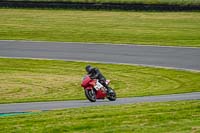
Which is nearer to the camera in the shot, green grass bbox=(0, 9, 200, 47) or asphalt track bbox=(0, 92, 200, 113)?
asphalt track bbox=(0, 92, 200, 113)

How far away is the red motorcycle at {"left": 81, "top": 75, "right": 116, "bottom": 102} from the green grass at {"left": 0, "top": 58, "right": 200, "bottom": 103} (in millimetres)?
1627

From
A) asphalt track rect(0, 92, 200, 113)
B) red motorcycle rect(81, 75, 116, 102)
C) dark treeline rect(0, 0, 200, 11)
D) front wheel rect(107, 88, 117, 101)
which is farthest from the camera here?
dark treeline rect(0, 0, 200, 11)

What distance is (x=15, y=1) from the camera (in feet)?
167

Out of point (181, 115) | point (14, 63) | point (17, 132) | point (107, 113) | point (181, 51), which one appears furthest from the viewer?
point (181, 51)

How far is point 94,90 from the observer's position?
18172 mm

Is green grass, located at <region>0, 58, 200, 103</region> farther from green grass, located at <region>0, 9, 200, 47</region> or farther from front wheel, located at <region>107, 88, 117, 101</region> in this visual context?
green grass, located at <region>0, 9, 200, 47</region>

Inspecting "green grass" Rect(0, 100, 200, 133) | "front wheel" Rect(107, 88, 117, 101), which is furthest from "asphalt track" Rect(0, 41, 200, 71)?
"green grass" Rect(0, 100, 200, 133)

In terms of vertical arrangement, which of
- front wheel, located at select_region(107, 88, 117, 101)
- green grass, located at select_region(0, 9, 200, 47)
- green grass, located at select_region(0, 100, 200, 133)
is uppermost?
green grass, located at select_region(0, 100, 200, 133)

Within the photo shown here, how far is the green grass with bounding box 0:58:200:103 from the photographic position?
2072cm

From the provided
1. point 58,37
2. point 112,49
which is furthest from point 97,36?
point 112,49

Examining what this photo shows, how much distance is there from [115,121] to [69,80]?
12648 mm

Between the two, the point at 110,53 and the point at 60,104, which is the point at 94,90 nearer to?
the point at 60,104

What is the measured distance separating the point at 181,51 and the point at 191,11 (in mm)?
14268

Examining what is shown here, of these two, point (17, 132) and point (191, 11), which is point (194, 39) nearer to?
point (191, 11)
